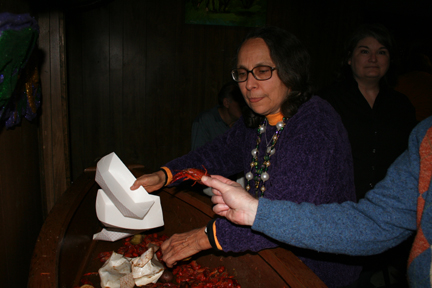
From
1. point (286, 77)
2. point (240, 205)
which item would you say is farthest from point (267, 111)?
point (240, 205)

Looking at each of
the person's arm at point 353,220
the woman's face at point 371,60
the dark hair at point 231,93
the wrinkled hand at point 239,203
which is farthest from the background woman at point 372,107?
the wrinkled hand at point 239,203

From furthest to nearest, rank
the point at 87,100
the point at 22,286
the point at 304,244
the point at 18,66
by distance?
the point at 87,100 → the point at 22,286 → the point at 18,66 → the point at 304,244

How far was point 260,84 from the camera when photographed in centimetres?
134

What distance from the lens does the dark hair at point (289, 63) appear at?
1327 millimetres

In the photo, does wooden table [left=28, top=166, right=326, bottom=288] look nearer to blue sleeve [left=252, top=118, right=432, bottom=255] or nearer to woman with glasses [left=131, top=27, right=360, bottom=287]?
woman with glasses [left=131, top=27, right=360, bottom=287]

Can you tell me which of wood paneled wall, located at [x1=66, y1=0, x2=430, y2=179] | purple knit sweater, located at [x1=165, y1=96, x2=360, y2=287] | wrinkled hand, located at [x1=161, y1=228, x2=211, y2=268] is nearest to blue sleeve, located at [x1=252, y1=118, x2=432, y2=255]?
purple knit sweater, located at [x1=165, y1=96, x2=360, y2=287]

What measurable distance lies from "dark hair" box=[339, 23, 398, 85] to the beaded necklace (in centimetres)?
123

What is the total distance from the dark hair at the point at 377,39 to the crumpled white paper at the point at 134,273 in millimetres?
2006

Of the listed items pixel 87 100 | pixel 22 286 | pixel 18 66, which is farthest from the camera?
pixel 87 100

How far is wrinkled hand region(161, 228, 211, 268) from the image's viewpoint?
4.23ft

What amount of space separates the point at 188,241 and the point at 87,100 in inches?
139

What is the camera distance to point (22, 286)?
187 centimetres

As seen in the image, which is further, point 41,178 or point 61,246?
point 41,178

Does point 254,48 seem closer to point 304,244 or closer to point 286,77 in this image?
point 286,77
